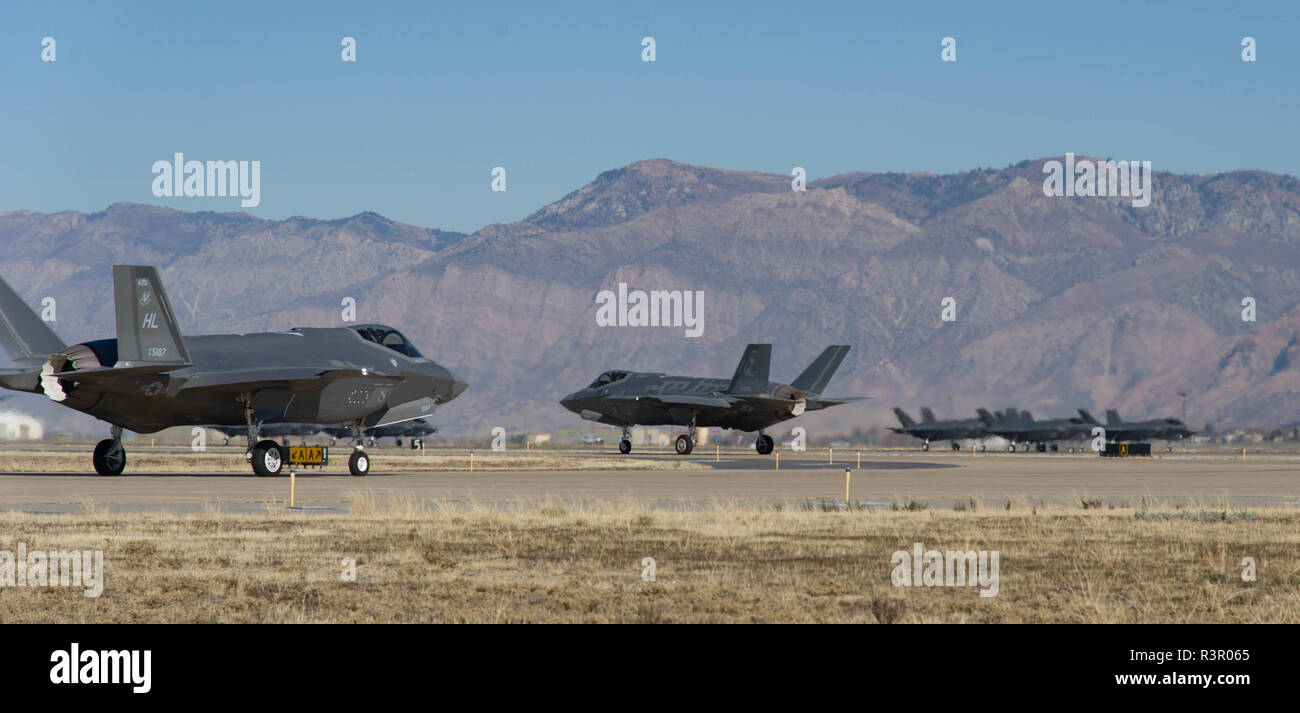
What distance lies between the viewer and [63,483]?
114ft

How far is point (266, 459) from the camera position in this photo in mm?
37688

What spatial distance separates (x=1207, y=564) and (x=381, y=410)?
2763 centimetres

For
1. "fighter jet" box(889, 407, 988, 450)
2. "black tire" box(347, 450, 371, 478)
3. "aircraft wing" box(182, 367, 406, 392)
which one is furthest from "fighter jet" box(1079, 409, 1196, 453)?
"aircraft wing" box(182, 367, 406, 392)

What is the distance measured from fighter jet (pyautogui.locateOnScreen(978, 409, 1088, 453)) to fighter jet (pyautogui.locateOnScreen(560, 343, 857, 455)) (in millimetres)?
41363

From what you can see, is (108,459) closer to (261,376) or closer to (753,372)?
(261,376)

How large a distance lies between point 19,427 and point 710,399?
4077 inches

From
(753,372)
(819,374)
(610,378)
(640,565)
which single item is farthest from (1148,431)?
(640,565)

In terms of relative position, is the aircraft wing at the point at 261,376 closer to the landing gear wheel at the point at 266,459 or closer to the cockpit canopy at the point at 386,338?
the landing gear wheel at the point at 266,459

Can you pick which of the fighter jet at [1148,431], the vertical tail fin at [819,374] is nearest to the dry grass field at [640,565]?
the vertical tail fin at [819,374]

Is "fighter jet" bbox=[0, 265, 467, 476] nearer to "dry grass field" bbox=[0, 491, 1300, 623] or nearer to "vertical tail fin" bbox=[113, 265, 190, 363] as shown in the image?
"vertical tail fin" bbox=[113, 265, 190, 363]
